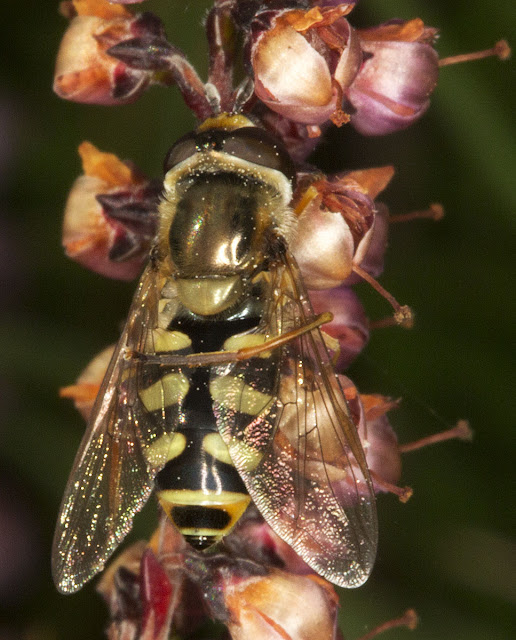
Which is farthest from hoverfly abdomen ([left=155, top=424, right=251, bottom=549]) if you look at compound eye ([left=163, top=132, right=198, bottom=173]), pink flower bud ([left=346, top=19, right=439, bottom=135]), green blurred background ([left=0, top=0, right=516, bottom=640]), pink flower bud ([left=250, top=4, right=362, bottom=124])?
green blurred background ([left=0, top=0, right=516, bottom=640])

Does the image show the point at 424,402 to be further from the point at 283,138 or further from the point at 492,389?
the point at 283,138

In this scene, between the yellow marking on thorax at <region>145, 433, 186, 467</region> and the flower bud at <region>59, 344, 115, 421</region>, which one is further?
the flower bud at <region>59, 344, 115, 421</region>

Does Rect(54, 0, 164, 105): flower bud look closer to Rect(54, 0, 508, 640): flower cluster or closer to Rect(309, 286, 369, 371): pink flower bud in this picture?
Rect(54, 0, 508, 640): flower cluster

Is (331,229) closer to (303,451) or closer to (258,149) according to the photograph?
(258,149)

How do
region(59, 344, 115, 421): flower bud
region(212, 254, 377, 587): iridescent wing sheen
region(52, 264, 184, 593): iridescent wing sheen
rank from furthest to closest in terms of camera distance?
region(59, 344, 115, 421): flower bud < region(52, 264, 184, 593): iridescent wing sheen < region(212, 254, 377, 587): iridescent wing sheen

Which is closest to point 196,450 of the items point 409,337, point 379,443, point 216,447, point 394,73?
point 216,447

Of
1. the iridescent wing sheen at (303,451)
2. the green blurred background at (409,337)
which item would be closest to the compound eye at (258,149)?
the iridescent wing sheen at (303,451)
